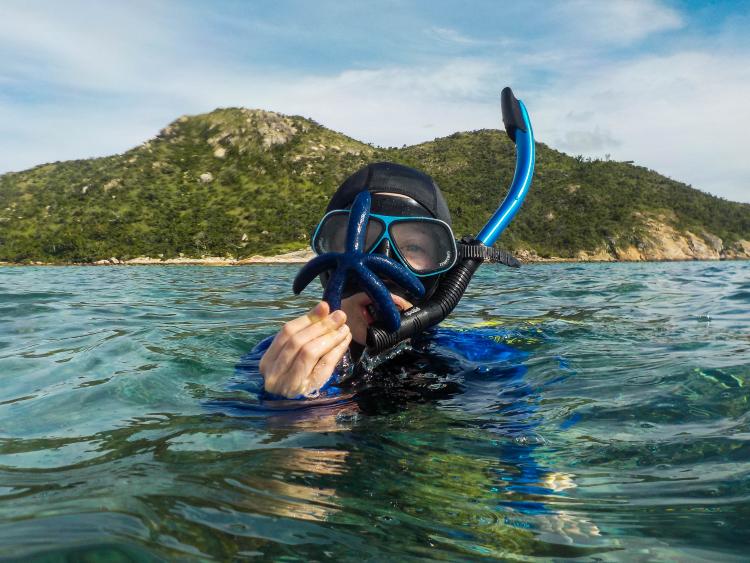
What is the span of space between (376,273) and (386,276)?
0.05m

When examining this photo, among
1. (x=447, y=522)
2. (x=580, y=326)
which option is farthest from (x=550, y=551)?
(x=580, y=326)

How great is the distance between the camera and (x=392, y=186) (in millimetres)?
3412

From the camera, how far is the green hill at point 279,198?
56.4 m

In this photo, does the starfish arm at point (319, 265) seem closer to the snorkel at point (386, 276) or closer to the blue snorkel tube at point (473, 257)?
the snorkel at point (386, 276)

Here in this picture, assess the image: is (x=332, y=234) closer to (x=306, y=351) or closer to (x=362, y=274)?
(x=362, y=274)

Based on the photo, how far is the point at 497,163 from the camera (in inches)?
3004

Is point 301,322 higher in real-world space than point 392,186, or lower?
lower

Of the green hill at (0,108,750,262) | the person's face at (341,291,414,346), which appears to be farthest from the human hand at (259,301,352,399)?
the green hill at (0,108,750,262)

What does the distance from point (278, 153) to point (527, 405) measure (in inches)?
2985

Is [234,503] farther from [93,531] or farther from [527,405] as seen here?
→ [527,405]

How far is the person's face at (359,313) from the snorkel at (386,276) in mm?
151

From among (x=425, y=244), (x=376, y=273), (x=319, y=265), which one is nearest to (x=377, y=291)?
(x=376, y=273)

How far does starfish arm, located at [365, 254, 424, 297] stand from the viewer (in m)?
2.43

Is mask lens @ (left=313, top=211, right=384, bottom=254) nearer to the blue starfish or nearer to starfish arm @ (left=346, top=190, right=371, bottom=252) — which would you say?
starfish arm @ (left=346, top=190, right=371, bottom=252)
